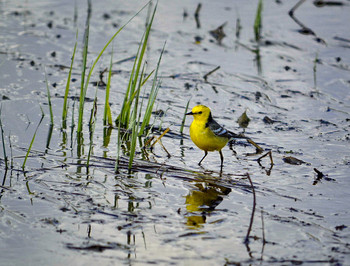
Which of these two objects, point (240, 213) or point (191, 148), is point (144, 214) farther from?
A: point (191, 148)

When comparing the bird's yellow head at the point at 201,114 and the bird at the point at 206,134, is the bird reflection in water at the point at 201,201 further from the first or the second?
the bird's yellow head at the point at 201,114

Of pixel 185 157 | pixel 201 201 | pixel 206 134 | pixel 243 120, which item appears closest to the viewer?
pixel 201 201

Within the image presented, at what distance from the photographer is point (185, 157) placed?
7.20 metres

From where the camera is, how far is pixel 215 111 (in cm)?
912

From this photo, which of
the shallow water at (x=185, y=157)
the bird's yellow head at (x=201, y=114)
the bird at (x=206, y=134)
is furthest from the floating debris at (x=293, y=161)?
the bird's yellow head at (x=201, y=114)

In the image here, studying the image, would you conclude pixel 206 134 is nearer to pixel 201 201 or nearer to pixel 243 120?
pixel 201 201

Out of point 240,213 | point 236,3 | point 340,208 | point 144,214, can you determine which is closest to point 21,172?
point 144,214

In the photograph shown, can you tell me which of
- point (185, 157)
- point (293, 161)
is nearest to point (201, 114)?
point (185, 157)

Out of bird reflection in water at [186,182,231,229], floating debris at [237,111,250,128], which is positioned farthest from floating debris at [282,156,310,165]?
floating debris at [237,111,250,128]

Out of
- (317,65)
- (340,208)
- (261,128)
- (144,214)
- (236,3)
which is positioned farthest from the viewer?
(236,3)

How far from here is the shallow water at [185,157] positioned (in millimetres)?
4730

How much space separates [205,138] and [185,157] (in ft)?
1.86

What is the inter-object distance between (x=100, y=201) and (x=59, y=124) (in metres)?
2.64

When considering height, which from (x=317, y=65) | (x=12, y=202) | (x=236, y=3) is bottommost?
(x=12, y=202)
